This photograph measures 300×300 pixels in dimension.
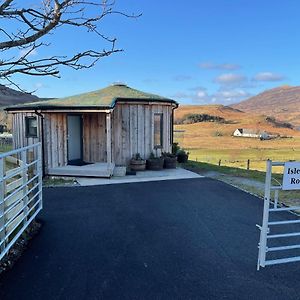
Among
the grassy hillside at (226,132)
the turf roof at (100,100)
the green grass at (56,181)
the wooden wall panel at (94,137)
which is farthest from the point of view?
the grassy hillside at (226,132)

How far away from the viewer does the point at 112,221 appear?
580 cm

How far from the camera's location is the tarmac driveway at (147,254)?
11.1 ft

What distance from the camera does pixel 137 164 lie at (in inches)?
450

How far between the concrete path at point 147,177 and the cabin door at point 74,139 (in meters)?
1.88

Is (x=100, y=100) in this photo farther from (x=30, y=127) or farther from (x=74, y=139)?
(x=30, y=127)

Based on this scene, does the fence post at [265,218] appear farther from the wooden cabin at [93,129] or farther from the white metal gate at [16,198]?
the wooden cabin at [93,129]

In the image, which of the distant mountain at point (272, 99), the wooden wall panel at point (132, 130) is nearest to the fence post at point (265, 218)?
the wooden wall panel at point (132, 130)

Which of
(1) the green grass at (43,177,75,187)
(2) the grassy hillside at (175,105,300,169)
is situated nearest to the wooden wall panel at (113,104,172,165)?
(1) the green grass at (43,177,75,187)

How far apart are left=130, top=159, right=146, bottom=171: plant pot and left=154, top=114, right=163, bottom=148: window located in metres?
1.07

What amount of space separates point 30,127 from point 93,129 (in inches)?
90.8

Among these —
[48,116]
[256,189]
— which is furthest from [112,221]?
[48,116]

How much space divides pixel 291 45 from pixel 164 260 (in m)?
42.1

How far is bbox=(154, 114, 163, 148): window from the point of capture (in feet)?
40.0

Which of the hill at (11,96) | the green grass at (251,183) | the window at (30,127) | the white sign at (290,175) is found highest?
the hill at (11,96)
